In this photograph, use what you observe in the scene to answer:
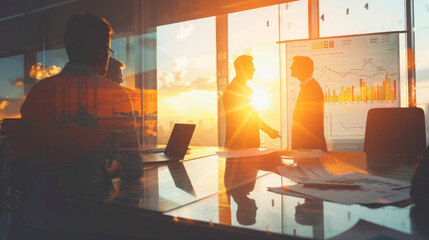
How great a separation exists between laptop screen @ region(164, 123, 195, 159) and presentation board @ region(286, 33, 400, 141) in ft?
8.79

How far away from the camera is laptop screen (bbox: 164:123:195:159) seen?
1.61m

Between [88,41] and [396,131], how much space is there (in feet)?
7.27

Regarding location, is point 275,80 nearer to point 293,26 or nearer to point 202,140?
point 293,26

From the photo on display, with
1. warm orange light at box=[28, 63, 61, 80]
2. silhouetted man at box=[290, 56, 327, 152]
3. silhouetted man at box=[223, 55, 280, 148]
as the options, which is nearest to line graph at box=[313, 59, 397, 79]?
silhouetted man at box=[290, 56, 327, 152]

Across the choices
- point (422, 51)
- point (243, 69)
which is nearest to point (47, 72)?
point (243, 69)

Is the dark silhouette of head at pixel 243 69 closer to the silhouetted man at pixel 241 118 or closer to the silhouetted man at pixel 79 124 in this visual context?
the silhouetted man at pixel 241 118

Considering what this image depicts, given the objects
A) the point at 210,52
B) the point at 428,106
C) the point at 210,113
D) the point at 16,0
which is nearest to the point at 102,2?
the point at 16,0

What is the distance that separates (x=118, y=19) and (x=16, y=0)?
Result: 1537 mm

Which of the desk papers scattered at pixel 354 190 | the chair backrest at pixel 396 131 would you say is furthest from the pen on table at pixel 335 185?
the chair backrest at pixel 396 131

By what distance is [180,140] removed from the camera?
1687 millimetres

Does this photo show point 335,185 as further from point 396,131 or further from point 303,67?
point 303,67

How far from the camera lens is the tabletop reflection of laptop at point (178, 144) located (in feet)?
5.26

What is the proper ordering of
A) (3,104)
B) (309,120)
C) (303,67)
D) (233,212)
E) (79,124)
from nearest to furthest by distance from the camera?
(233,212) < (79,124) < (3,104) < (309,120) < (303,67)

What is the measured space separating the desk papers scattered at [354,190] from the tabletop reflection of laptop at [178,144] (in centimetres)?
74
